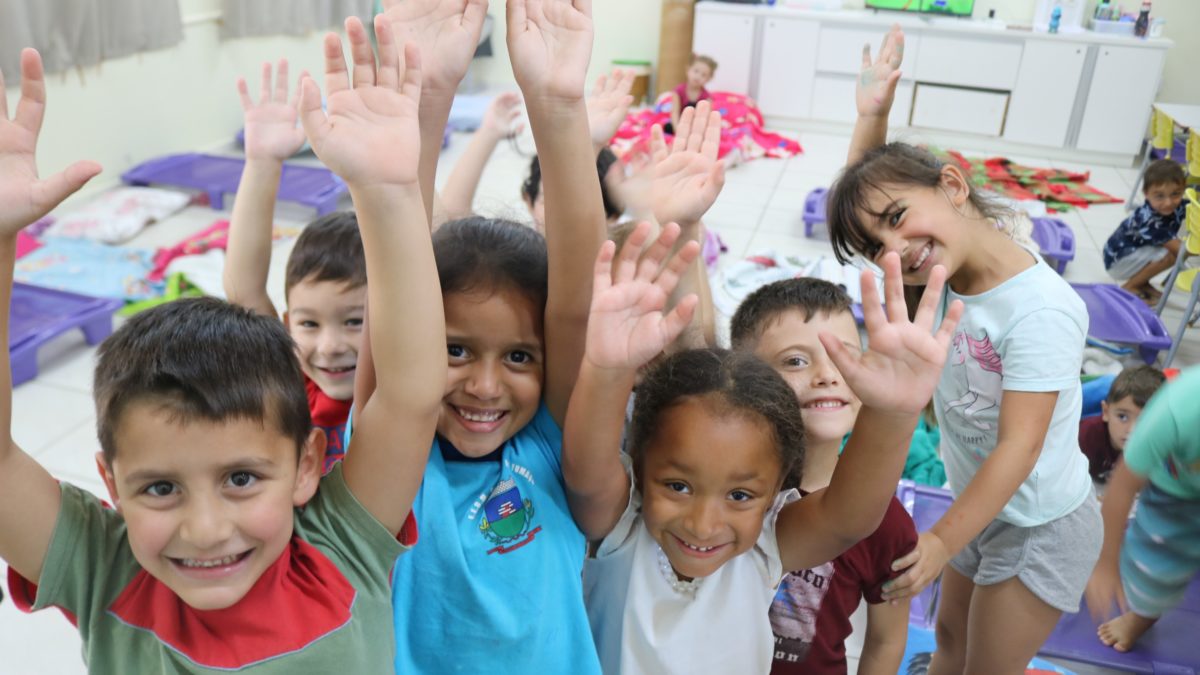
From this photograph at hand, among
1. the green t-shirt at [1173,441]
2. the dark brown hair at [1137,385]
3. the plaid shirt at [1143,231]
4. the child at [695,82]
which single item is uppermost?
the green t-shirt at [1173,441]

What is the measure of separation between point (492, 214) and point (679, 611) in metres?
0.64

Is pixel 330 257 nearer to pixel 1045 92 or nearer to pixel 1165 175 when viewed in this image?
pixel 1165 175

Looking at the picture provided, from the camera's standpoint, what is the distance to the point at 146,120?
4879mm

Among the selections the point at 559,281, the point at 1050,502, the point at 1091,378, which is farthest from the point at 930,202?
the point at 1091,378

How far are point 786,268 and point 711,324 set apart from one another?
8.60 feet

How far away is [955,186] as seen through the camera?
1379 millimetres

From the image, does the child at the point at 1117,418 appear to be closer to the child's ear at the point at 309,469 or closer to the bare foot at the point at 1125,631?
the bare foot at the point at 1125,631

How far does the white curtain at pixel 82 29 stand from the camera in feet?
12.5

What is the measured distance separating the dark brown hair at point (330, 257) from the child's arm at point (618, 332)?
59 centimetres

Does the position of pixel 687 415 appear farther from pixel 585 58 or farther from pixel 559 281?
pixel 585 58

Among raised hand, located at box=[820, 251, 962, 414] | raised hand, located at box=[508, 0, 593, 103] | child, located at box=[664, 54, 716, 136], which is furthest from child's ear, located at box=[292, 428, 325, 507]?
child, located at box=[664, 54, 716, 136]

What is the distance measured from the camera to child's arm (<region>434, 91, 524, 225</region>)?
1.92m

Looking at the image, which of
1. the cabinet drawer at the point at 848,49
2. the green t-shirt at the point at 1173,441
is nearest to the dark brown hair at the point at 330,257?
the green t-shirt at the point at 1173,441

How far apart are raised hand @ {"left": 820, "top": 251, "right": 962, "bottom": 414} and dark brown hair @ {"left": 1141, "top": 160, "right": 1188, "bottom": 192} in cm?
386
